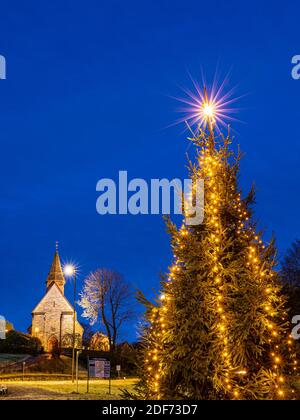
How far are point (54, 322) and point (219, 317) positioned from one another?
6281cm

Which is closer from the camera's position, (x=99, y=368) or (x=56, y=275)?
(x=99, y=368)

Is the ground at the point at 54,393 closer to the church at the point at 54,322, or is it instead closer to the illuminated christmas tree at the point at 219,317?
the illuminated christmas tree at the point at 219,317

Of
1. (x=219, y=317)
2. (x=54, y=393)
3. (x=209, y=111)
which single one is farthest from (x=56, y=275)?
(x=219, y=317)

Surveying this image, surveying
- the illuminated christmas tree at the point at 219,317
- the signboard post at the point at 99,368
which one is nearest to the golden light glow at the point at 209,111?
the illuminated christmas tree at the point at 219,317

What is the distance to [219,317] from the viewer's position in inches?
403

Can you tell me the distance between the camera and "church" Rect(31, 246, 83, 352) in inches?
2719

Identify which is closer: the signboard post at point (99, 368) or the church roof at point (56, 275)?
the signboard post at point (99, 368)

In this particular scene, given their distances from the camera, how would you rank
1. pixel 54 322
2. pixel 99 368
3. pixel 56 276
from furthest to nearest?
pixel 56 276
pixel 54 322
pixel 99 368

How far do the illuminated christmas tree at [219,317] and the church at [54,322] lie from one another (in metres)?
59.5

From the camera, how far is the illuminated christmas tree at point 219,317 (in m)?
10.1

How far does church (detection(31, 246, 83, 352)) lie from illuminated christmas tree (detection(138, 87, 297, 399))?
59.5 meters

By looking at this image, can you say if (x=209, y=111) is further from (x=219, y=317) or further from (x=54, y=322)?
(x=54, y=322)

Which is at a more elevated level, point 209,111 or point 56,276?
point 56,276
